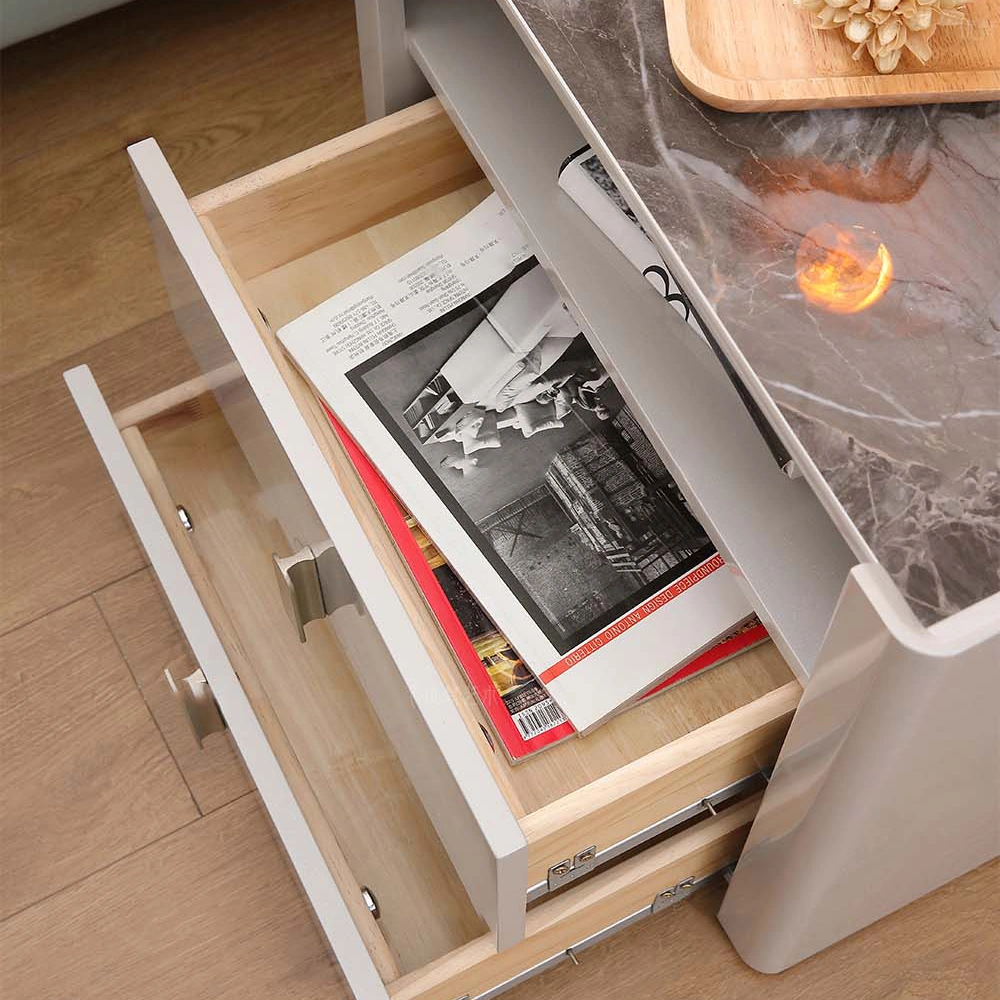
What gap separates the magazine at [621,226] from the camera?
0.76 meters

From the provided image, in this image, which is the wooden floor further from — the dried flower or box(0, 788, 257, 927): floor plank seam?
the dried flower

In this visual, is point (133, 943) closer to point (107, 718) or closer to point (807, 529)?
point (107, 718)

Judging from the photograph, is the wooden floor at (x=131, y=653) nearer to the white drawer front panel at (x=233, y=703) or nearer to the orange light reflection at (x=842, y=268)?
the white drawer front panel at (x=233, y=703)

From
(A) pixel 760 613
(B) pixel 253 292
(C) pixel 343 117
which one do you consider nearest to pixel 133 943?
(B) pixel 253 292

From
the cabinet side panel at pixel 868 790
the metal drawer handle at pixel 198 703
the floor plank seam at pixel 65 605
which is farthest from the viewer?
the floor plank seam at pixel 65 605

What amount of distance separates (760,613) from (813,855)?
15cm

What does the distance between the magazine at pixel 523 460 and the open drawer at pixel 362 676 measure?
3 cm

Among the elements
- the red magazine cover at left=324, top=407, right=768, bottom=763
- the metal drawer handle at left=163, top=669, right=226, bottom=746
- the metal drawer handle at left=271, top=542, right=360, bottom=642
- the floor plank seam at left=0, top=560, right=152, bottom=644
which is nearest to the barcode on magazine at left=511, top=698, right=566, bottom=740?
the red magazine cover at left=324, top=407, right=768, bottom=763

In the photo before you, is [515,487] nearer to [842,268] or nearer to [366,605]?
[366,605]

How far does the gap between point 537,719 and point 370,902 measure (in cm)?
21

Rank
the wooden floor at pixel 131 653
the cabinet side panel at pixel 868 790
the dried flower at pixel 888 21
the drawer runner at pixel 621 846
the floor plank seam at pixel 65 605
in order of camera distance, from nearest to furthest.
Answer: the cabinet side panel at pixel 868 790 → the dried flower at pixel 888 21 → the drawer runner at pixel 621 846 → the wooden floor at pixel 131 653 → the floor plank seam at pixel 65 605

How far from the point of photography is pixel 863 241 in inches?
24.5

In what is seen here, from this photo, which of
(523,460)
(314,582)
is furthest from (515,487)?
(314,582)

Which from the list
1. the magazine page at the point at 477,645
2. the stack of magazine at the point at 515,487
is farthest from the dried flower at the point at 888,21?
the magazine page at the point at 477,645
